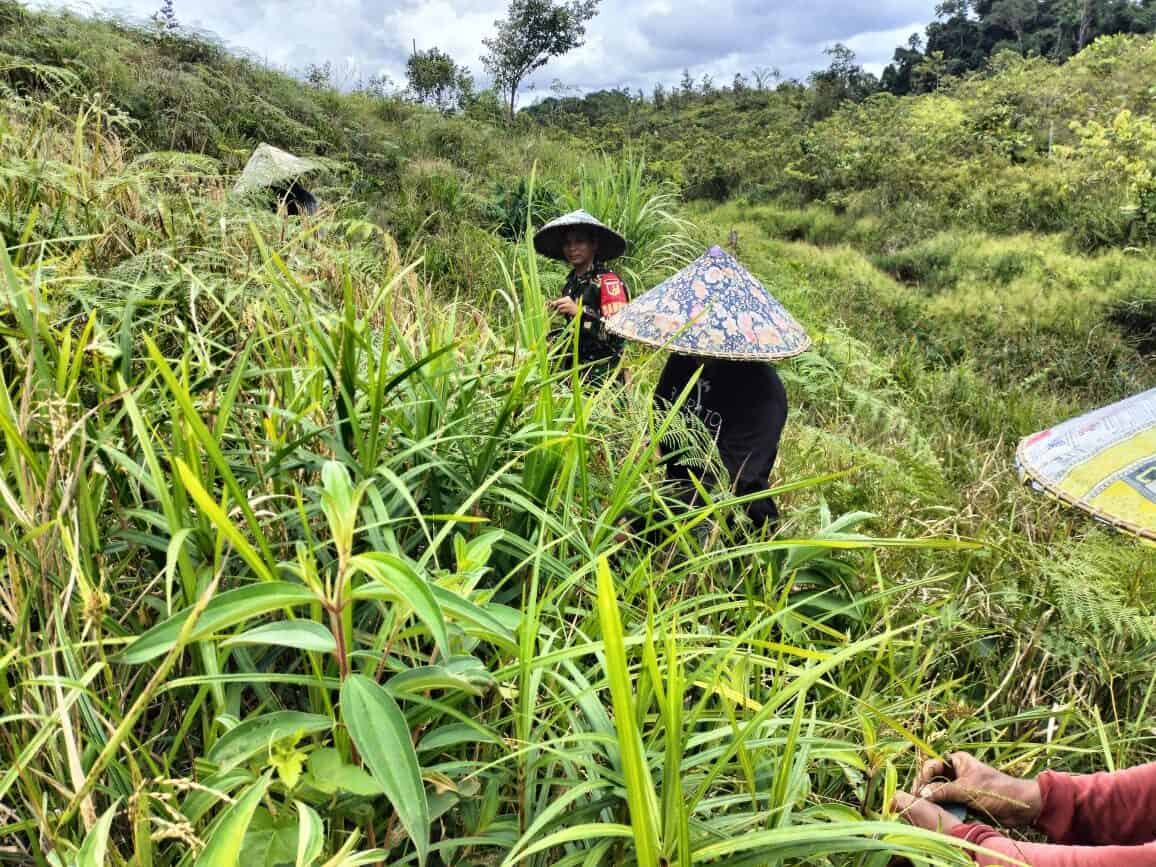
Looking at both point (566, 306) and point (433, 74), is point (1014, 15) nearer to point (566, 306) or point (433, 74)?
point (433, 74)

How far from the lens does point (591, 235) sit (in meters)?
3.93

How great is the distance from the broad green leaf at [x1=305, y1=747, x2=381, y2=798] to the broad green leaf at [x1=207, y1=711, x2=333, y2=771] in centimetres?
3

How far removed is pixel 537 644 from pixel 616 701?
416 millimetres

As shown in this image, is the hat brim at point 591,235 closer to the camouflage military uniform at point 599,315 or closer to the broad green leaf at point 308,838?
the camouflage military uniform at point 599,315

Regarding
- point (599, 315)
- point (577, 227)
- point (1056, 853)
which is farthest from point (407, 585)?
point (577, 227)

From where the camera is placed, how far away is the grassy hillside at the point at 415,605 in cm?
78

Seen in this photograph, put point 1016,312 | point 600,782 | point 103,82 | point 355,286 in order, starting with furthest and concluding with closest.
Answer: point 1016,312, point 103,82, point 355,286, point 600,782

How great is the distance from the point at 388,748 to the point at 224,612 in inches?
8.3

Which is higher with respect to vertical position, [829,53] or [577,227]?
[829,53]

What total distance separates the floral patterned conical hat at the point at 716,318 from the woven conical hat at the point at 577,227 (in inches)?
53.3

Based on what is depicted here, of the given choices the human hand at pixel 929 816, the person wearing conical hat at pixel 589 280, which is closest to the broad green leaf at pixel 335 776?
the human hand at pixel 929 816

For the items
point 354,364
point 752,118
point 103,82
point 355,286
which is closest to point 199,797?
point 354,364

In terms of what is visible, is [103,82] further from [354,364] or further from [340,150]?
[354,364]

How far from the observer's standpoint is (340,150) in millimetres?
9992
